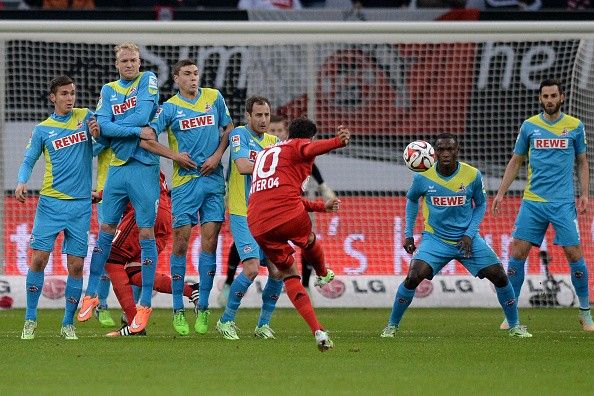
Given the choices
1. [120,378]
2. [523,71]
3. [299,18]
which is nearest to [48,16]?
[299,18]

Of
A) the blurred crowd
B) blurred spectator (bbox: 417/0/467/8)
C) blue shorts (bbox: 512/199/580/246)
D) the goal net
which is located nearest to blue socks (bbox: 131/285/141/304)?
the goal net

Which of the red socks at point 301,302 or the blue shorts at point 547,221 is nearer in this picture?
the red socks at point 301,302

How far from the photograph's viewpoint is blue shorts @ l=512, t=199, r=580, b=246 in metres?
12.6

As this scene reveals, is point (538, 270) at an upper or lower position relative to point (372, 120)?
lower

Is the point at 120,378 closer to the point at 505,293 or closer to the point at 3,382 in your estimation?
the point at 3,382

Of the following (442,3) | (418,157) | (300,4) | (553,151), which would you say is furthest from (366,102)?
(418,157)

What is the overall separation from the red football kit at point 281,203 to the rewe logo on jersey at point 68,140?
1.98 m

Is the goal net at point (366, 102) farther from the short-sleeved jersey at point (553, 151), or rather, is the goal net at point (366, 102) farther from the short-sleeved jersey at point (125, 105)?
the short-sleeved jersey at point (125, 105)

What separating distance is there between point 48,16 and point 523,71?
702 centimetres

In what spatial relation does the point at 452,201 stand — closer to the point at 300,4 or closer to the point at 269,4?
the point at 269,4

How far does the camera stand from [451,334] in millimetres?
11758

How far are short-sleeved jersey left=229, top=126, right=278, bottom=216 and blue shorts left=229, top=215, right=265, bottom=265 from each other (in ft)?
0.25

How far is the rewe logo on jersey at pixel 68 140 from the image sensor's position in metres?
11.1

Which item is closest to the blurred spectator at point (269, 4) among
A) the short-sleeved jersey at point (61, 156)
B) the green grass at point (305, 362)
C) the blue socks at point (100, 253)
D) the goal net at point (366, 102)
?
the goal net at point (366, 102)
